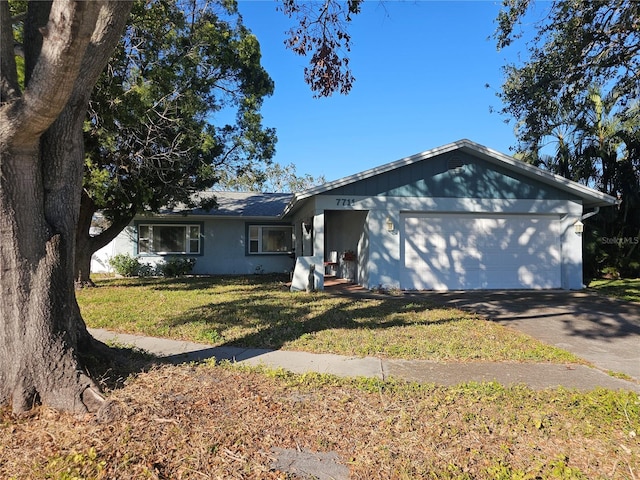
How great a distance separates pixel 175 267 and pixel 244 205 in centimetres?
478

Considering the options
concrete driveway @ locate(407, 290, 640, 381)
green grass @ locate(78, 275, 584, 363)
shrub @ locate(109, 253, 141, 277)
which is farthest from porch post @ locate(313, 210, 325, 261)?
shrub @ locate(109, 253, 141, 277)

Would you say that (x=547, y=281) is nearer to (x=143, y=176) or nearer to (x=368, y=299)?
(x=368, y=299)

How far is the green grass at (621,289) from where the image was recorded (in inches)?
464

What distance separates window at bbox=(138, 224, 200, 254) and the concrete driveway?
11149 mm

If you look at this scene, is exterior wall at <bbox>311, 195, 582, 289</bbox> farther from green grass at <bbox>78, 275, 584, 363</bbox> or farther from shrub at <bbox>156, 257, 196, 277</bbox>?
shrub at <bbox>156, 257, 196, 277</bbox>

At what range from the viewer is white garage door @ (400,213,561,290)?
13.3 m

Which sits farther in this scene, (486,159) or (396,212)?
(486,159)

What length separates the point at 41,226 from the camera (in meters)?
3.80

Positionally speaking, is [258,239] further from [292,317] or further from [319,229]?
[292,317]

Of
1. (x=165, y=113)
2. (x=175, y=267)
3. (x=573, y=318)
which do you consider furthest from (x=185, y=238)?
(x=573, y=318)

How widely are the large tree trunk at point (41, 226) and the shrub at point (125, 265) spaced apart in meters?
14.9

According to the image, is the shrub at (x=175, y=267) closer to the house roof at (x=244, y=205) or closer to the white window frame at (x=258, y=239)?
the house roof at (x=244, y=205)

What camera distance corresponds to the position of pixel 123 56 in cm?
997

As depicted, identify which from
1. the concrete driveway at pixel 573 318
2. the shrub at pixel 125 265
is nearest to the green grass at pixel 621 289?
the concrete driveway at pixel 573 318
